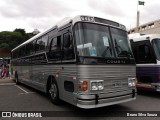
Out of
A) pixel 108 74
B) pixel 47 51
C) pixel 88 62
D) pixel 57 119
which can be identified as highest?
pixel 47 51

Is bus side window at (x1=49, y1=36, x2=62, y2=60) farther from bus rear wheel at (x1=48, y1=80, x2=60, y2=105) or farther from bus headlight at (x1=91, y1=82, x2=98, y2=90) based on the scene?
bus headlight at (x1=91, y1=82, x2=98, y2=90)

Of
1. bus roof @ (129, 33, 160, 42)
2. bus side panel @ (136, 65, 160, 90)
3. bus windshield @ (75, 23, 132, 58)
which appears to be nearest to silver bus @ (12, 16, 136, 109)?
bus windshield @ (75, 23, 132, 58)

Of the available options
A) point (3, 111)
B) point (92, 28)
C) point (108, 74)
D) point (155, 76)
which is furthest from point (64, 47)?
point (155, 76)

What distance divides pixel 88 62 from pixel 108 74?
850 mm

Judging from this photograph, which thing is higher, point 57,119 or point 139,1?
point 139,1

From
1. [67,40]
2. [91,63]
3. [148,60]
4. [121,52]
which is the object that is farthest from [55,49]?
[148,60]

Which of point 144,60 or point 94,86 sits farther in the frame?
point 144,60

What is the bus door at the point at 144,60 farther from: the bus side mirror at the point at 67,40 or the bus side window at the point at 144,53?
the bus side mirror at the point at 67,40

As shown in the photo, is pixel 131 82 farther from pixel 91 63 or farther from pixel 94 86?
pixel 91 63

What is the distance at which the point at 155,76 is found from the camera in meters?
8.88

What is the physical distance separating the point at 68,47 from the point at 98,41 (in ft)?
3.14

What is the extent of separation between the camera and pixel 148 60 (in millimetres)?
9242

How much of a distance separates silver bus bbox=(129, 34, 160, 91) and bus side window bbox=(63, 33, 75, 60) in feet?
14.7

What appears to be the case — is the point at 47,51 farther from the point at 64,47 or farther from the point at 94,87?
the point at 94,87
